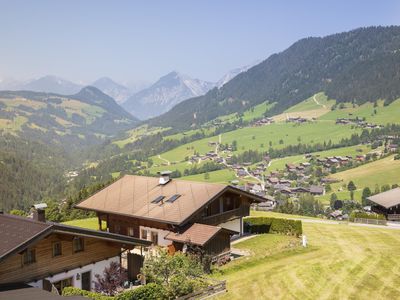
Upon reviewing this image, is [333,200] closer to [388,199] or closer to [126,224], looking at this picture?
[388,199]

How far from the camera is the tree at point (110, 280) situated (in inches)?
1177

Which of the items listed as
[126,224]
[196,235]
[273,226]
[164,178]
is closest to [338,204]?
[273,226]

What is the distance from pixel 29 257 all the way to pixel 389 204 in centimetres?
6518

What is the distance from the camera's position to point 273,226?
54219mm

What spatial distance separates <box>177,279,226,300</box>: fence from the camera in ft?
97.6

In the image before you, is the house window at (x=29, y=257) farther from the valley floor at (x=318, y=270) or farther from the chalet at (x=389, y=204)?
the chalet at (x=389, y=204)

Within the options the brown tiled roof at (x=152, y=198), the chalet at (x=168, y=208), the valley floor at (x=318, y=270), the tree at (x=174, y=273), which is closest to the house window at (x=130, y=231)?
the chalet at (x=168, y=208)

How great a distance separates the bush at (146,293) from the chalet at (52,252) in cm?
499

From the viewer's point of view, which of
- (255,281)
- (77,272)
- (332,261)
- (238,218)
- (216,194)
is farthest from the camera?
(238,218)

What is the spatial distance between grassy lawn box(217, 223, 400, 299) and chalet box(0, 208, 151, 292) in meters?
9.01

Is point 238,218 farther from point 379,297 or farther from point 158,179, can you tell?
point 379,297

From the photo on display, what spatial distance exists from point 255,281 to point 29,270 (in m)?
16.5

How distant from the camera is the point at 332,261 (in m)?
40.8

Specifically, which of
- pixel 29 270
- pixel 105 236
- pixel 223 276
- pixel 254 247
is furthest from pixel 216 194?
pixel 29 270
